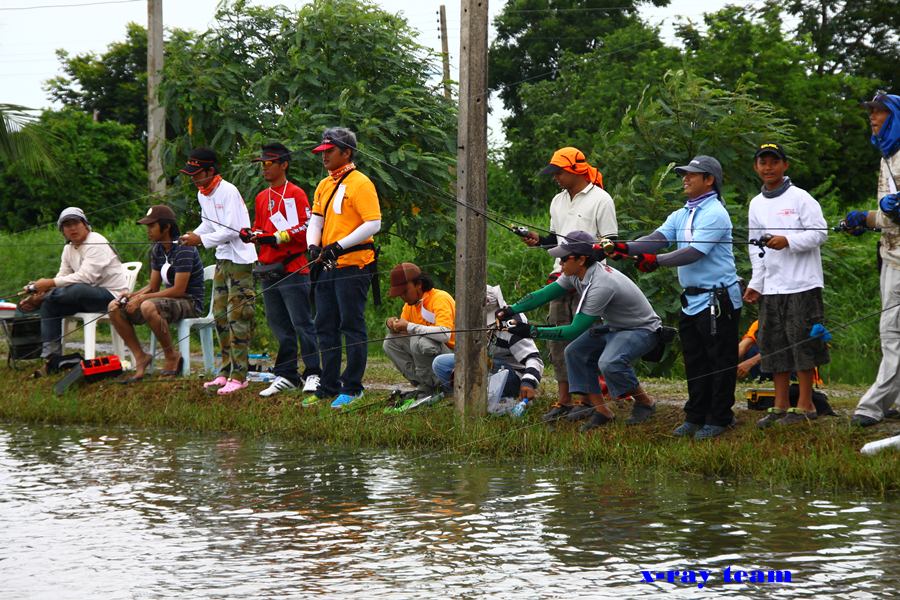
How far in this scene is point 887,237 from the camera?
8664 mm

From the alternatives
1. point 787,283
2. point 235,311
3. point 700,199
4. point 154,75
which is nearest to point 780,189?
point 700,199

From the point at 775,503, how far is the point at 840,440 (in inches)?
44.1

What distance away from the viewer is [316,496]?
8109mm

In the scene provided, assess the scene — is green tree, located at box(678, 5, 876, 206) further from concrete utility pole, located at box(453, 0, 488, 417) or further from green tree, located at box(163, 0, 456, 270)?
concrete utility pole, located at box(453, 0, 488, 417)

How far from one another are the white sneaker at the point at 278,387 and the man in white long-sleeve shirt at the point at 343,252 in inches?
25.0

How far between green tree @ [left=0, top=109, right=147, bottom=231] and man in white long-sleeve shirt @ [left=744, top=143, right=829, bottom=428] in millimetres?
24844

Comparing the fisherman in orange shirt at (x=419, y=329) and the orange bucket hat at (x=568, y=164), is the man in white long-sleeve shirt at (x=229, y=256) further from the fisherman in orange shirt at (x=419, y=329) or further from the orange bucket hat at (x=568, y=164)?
the orange bucket hat at (x=568, y=164)

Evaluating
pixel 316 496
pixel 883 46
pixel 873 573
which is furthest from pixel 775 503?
pixel 883 46

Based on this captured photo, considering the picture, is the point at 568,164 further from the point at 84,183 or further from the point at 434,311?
the point at 84,183

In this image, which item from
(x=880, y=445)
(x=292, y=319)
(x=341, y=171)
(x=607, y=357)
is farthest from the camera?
(x=292, y=319)

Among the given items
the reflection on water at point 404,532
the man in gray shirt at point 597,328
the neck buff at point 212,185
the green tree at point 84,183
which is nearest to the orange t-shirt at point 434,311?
the man in gray shirt at point 597,328

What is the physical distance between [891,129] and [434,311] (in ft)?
12.9

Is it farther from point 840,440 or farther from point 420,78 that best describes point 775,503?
point 420,78

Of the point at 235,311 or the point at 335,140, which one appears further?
the point at 235,311
